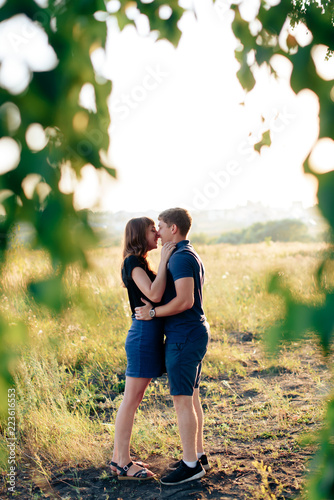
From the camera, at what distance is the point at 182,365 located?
9.28ft

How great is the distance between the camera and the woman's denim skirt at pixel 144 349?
292cm

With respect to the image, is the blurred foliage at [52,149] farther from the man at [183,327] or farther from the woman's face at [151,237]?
the woman's face at [151,237]

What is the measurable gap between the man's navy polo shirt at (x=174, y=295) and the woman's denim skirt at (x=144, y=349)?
0.10 metres

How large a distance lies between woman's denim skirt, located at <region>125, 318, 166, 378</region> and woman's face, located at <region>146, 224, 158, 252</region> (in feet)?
1.59

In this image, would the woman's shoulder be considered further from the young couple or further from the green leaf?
the green leaf

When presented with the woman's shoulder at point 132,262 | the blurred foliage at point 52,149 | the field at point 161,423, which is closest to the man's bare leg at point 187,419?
the field at point 161,423

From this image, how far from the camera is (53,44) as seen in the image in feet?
3.32

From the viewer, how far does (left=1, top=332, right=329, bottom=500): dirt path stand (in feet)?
9.67

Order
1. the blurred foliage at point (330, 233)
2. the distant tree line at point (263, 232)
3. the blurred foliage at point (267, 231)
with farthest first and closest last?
the blurred foliage at point (267, 231) → the distant tree line at point (263, 232) → the blurred foliage at point (330, 233)

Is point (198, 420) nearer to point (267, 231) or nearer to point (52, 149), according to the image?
A: point (52, 149)

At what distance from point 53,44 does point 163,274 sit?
193cm

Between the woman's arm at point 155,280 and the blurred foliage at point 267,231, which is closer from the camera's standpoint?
the woman's arm at point 155,280

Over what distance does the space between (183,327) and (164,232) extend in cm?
62

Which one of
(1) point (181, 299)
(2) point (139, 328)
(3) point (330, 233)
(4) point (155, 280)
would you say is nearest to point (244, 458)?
(2) point (139, 328)
